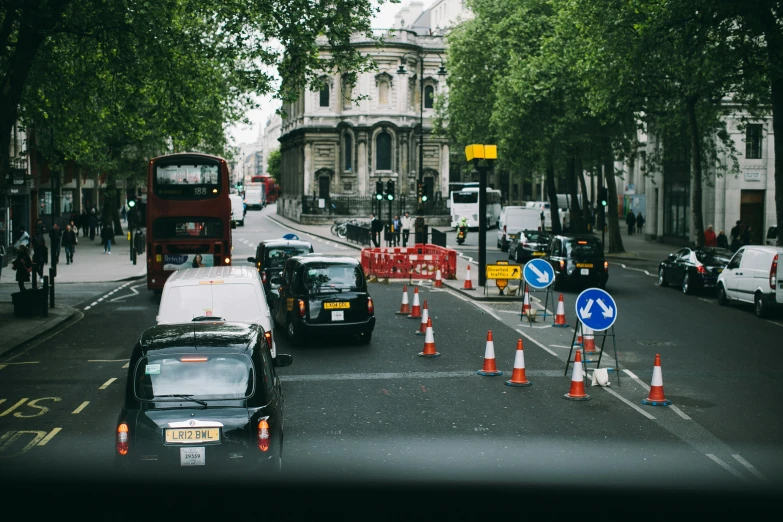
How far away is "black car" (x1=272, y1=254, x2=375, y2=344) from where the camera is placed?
17031 millimetres

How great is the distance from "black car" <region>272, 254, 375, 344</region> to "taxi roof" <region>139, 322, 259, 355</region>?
26.4 feet

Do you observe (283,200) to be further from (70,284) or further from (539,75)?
(70,284)

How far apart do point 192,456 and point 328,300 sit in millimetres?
9702

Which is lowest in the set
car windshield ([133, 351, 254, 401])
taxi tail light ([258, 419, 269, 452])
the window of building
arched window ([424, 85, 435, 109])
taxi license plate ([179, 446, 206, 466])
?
taxi license plate ([179, 446, 206, 466])

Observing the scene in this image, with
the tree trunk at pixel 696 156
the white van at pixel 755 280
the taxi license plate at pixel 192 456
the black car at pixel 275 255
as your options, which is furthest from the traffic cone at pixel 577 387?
the tree trunk at pixel 696 156

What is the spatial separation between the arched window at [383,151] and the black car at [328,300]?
70.4 meters

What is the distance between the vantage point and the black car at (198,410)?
7430 mm

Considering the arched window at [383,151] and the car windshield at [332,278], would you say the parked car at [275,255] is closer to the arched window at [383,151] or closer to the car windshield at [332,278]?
the car windshield at [332,278]

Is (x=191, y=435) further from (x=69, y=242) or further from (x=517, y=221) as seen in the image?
(x=517, y=221)

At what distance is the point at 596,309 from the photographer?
1368 cm

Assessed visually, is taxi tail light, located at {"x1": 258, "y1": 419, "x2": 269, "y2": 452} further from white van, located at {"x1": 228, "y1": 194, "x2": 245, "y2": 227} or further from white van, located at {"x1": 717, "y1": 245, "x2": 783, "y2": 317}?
white van, located at {"x1": 228, "y1": 194, "x2": 245, "y2": 227}

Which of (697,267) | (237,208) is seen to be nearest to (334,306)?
(697,267)

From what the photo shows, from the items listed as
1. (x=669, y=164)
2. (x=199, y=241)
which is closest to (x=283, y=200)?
(x=669, y=164)

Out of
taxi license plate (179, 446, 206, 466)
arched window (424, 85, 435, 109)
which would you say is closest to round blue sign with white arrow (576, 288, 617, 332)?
taxi license plate (179, 446, 206, 466)
